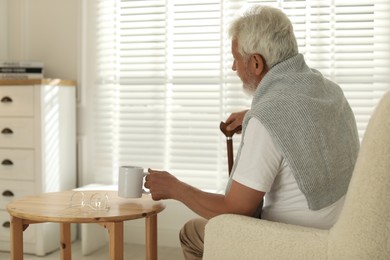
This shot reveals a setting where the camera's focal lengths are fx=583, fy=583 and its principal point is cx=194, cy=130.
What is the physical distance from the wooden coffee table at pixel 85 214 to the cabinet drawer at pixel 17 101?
1187 mm

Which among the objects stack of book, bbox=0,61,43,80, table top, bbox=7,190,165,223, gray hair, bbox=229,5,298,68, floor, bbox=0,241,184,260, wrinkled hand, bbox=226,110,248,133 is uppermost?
gray hair, bbox=229,5,298,68

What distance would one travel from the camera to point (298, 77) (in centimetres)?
180

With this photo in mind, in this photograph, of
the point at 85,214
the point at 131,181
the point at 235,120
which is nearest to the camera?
the point at 85,214

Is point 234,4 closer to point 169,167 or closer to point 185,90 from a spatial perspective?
point 185,90

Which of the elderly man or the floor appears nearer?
the elderly man

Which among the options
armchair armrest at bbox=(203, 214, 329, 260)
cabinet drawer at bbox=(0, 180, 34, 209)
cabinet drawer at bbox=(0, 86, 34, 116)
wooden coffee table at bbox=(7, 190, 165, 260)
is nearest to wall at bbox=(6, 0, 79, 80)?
cabinet drawer at bbox=(0, 86, 34, 116)

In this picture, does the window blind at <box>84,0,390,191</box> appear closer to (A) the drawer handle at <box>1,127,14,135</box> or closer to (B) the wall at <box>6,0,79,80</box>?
(B) the wall at <box>6,0,79,80</box>

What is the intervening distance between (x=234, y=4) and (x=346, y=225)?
7.47ft

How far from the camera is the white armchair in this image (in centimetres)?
145

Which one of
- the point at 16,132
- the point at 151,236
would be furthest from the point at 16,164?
the point at 151,236

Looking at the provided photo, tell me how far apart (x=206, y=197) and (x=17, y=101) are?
1.95m

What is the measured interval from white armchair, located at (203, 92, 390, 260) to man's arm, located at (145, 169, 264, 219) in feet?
0.41

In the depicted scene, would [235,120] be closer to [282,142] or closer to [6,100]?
[282,142]

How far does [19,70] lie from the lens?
12.0 ft
